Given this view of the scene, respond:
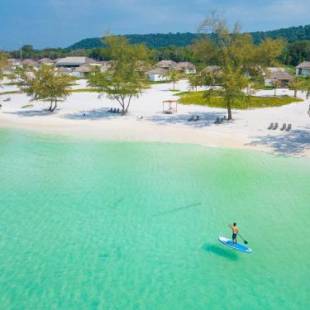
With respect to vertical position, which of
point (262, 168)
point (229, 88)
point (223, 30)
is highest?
point (223, 30)

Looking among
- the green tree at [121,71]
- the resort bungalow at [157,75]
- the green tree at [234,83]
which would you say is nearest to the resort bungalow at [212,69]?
the green tree at [234,83]

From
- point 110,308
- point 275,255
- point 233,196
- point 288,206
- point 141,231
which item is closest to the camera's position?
point 110,308

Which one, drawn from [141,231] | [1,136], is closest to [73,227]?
[141,231]

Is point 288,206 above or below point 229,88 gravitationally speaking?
below

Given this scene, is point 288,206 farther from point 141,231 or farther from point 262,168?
point 141,231

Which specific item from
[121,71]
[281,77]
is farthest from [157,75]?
[121,71]

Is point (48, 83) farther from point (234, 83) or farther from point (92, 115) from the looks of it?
point (234, 83)
